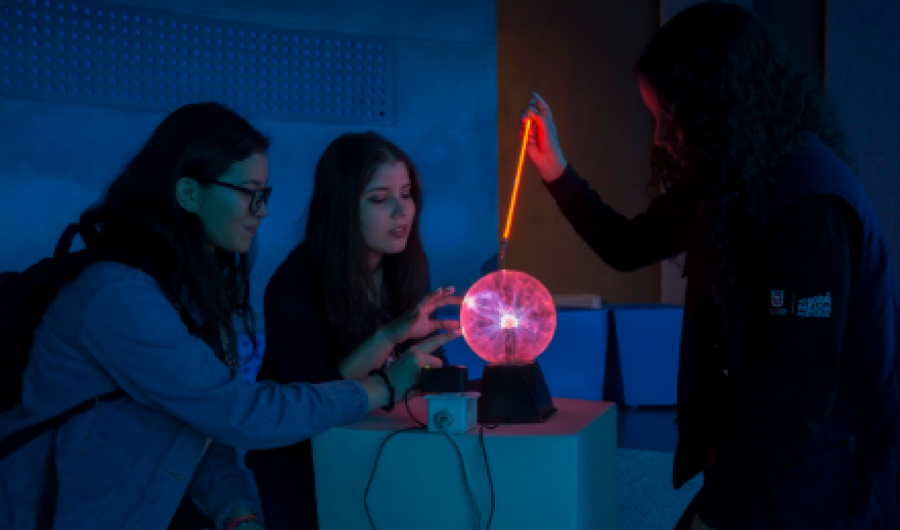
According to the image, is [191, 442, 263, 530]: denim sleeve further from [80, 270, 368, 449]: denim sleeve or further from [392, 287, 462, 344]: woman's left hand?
[392, 287, 462, 344]: woman's left hand

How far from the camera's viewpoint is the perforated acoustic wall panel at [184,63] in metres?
3.33

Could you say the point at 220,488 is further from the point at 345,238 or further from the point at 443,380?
the point at 345,238

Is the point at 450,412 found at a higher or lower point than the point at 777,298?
lower

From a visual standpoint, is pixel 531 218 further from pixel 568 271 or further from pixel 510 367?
pixel 510 367

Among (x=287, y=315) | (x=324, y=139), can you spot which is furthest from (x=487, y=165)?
(x=287, y=315)

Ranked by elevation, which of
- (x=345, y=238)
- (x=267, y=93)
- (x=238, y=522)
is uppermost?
(x=267, y=93)

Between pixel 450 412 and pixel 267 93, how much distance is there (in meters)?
2.89

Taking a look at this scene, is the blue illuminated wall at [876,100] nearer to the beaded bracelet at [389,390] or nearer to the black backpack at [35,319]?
the beaded bracelet at [389,390]

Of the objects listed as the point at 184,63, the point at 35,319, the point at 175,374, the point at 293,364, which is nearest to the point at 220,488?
the point at 293,364

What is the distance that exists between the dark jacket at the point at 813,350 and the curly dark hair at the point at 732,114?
0.11 ft

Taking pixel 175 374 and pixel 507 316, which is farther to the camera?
pixel 507 316

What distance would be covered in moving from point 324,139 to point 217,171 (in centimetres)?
251

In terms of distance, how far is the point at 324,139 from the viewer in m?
4.06

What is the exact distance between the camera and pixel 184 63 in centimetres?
373
